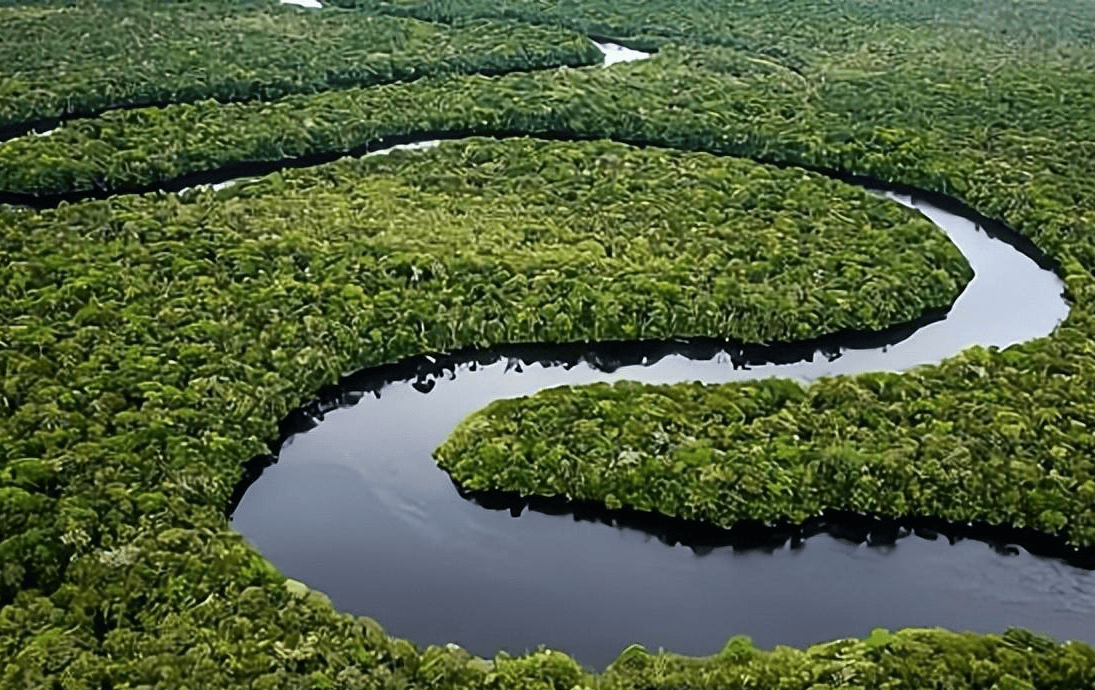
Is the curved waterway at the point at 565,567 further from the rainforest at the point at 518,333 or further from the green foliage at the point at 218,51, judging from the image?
the green foliage at the point at 218,51

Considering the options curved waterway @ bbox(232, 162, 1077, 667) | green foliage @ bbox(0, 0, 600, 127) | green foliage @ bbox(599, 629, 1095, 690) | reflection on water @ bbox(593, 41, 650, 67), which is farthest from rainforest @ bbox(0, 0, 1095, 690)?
reflection on water @ bbox(593, 41, 650, 67)

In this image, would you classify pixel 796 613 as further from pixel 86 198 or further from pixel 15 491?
pixel 86 198

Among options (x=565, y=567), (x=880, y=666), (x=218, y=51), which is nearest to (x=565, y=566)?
(x=565, y=567)

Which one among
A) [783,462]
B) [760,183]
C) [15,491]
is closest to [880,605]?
[783,462]

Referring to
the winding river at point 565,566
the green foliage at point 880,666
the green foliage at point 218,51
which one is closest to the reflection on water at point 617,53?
the green foliage at point 218,51

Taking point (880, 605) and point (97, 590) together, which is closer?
point (97, 590)

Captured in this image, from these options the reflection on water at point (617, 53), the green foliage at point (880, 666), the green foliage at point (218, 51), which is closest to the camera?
the green foliage at point (880, 666)
